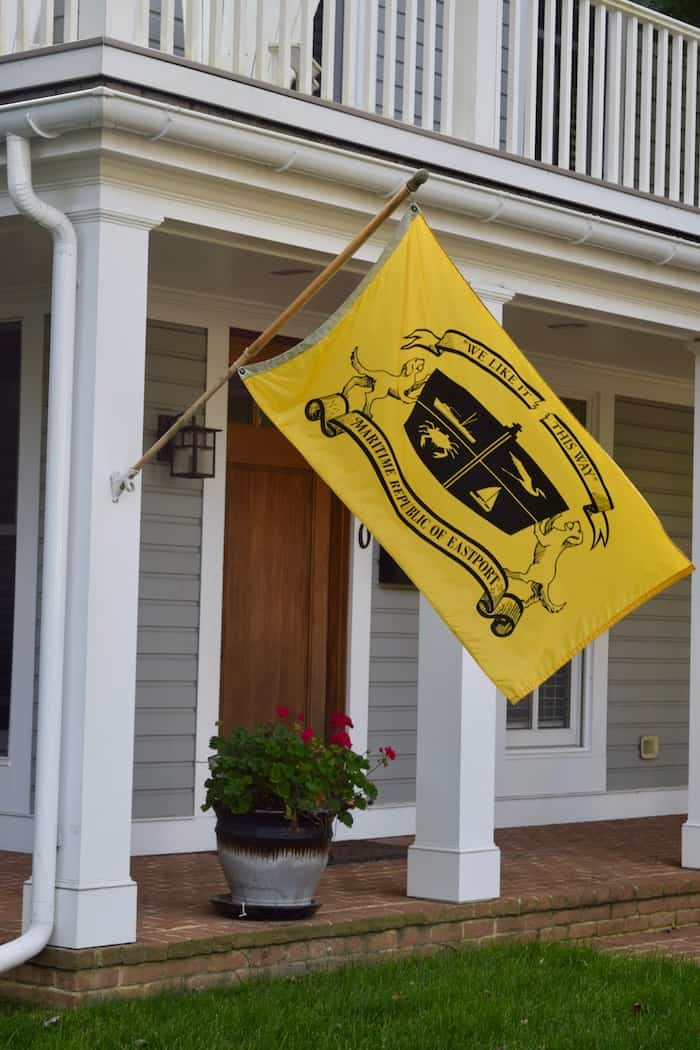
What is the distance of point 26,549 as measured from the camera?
27.5ft

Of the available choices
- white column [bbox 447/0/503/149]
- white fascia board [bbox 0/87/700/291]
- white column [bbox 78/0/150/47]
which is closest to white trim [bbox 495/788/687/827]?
white fascia board [bbox 0/87/700/291]

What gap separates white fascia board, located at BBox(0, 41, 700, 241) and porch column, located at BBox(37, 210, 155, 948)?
0.51m

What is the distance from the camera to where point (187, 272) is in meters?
7.97

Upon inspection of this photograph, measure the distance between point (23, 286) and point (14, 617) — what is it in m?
1.63

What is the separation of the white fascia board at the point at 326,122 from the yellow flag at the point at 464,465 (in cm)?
102

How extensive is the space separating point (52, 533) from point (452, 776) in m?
2.27

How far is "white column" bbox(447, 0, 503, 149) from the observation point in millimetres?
7480

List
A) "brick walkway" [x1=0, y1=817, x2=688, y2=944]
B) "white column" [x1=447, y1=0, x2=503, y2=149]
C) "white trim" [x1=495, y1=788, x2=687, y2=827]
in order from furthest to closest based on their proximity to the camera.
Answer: "white trim" [x1=495, y1=788, x2=687, y2=827]
"white column" [x1=447, y1=0, x2=503, y2=149]
"brick walkway" [x1=0, y1=817, x2=688, y2=944]

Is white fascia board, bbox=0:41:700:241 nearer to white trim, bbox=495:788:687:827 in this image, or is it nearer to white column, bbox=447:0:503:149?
white column, bbox=447:0:503:149

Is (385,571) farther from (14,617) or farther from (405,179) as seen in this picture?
(405,179)

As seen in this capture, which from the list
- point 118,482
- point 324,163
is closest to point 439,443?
point 118,482

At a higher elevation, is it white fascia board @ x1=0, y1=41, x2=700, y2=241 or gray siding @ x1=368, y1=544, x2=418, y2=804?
white fascia board @ x1=0, y1=41, x2=700, y2=241

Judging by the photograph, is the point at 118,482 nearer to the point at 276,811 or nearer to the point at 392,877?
the point at 276,811

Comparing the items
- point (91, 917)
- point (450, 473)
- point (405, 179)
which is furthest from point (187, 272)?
point (91, 917)
